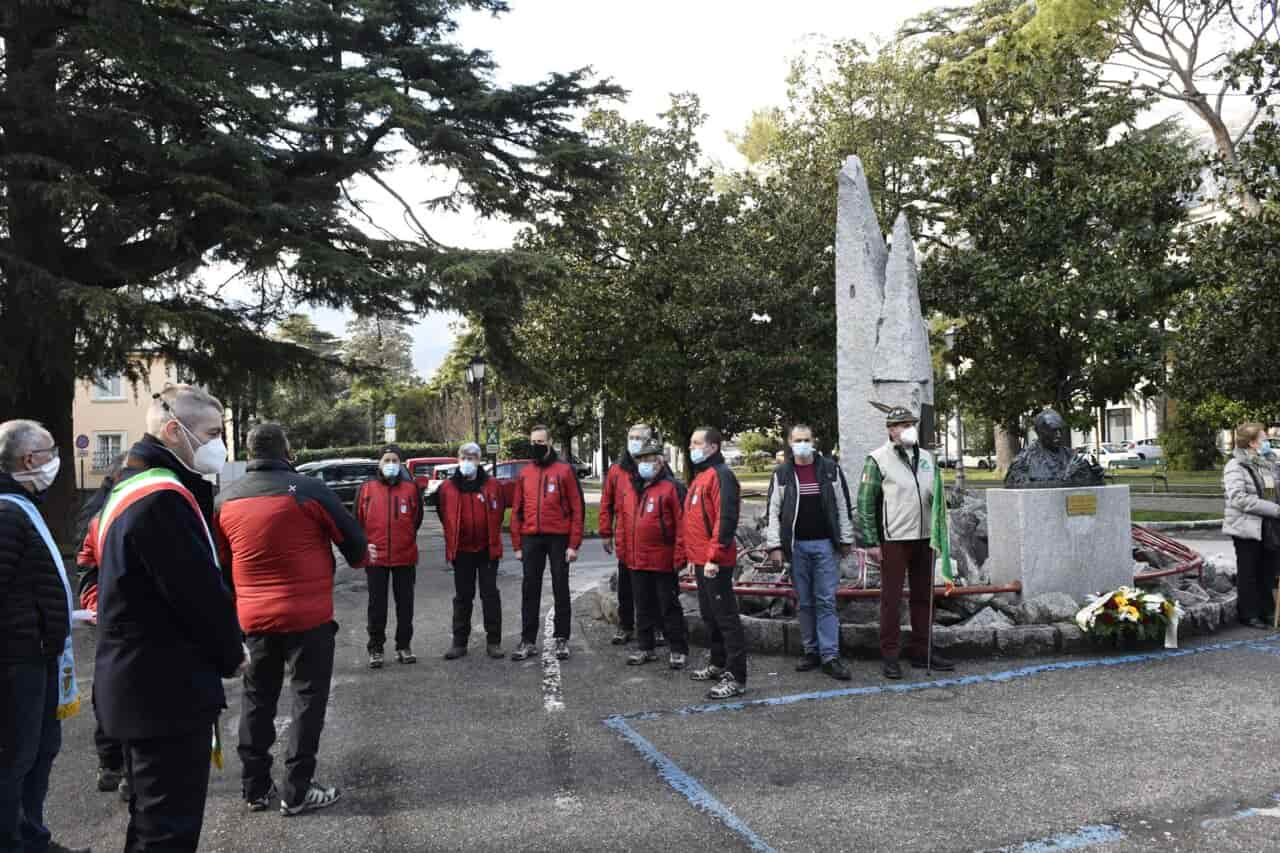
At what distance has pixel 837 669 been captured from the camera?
681 centimetres

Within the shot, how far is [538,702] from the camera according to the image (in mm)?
6414

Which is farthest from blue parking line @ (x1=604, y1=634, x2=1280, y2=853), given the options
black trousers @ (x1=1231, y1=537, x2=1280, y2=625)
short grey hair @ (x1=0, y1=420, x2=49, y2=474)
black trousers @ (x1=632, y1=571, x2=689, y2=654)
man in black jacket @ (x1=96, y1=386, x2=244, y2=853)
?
short grey hair @ (x1=0, y1=420, x2=49, y2=474)

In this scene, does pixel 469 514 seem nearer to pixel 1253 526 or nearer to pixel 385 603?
pixel 385 603

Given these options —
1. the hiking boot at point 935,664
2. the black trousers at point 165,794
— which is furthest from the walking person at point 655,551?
the black trousers at point 165,794

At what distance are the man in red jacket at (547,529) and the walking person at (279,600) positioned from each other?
3.28 metres

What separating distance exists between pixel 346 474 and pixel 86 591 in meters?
24.6

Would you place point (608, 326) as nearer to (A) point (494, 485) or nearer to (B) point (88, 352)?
(B) point (88, 352)

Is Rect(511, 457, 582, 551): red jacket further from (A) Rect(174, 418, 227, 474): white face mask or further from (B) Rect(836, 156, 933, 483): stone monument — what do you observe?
(B) Rect(836, 156, 933, 483): stone monument

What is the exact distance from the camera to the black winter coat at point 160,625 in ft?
9.74

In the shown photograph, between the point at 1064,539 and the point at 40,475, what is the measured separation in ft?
24.6

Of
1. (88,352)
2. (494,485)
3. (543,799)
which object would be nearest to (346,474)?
(88,352)

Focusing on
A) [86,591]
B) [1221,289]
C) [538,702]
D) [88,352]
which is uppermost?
[1221,289]

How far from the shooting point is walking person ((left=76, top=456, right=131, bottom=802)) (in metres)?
4.68

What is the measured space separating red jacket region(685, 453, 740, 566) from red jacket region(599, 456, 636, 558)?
807mm
